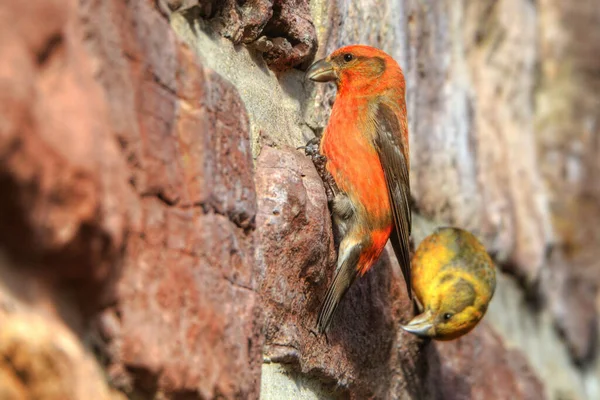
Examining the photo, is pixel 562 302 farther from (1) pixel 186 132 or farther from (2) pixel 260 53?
(1) pixel 186 132

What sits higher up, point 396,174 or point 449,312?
point 396,174

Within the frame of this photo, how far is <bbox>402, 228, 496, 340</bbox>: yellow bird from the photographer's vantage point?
3.07 m

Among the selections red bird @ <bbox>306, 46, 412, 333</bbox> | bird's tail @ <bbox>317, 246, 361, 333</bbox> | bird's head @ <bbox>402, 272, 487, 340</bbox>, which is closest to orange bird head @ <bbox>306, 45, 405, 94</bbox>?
red bird @ <bbox>306, 46, 412, 333</bbox>

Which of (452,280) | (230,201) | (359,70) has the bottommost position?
(452,280)

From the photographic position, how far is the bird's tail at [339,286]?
7.24 feet

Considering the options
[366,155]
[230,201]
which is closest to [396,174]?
[366,155]

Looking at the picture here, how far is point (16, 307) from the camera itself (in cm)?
106

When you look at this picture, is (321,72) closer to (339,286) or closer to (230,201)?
(339,286)

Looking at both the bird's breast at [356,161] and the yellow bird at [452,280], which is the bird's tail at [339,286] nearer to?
the bird's breast at [356,161]

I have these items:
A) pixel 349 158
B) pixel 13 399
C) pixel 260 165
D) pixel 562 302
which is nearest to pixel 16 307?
pixel 13 399

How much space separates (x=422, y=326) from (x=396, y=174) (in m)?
0.50

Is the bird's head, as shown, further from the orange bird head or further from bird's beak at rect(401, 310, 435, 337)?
the orange bird head

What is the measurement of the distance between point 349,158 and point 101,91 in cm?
164

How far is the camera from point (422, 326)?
2918mm
